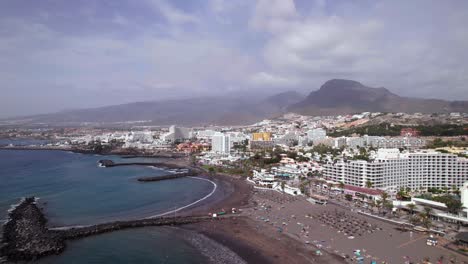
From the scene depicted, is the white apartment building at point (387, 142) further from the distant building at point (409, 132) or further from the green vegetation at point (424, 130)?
the distant building at point (409, 132)

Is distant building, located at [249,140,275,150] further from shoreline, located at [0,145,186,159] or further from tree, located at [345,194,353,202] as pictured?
tree, located at [345,194,353,202]

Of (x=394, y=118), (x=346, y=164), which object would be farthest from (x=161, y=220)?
(x=394, y=118)

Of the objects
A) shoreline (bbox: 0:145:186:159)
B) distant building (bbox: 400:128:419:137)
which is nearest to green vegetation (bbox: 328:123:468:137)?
distant building (bbox: 400:128:419:137)

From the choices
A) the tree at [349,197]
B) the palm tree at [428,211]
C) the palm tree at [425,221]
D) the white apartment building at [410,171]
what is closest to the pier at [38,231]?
the tree at [349,197]

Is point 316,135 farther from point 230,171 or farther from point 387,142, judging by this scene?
point 230,171

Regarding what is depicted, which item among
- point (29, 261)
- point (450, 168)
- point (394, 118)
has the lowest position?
point (29, 261)

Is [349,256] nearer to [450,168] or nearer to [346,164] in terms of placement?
[346,164]

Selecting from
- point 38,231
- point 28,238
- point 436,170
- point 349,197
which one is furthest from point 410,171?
point 28,238
